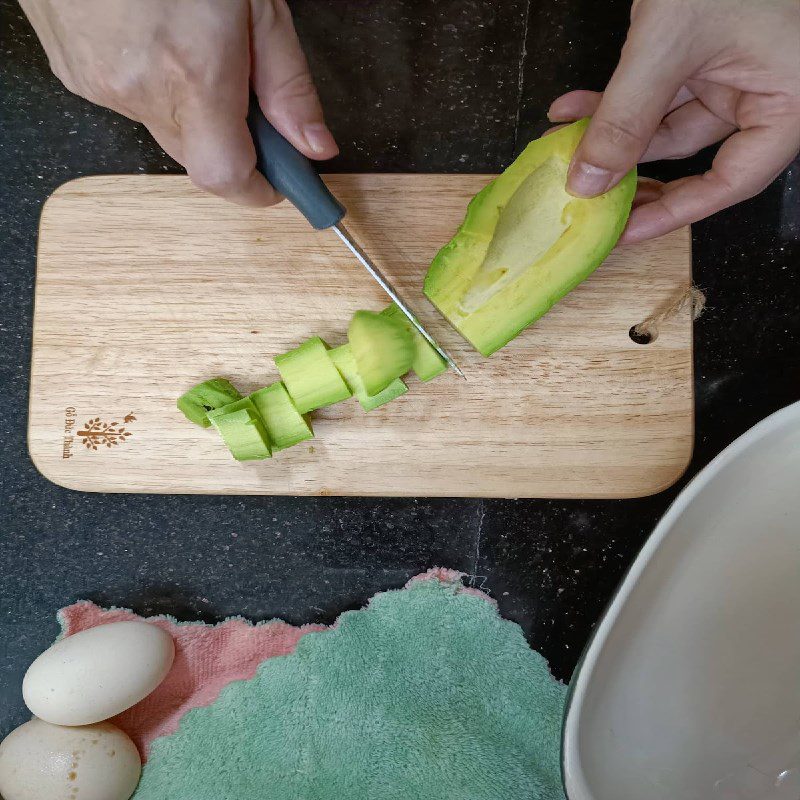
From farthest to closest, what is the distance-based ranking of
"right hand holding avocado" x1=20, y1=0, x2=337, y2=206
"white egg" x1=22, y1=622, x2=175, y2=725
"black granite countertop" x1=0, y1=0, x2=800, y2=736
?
"black granite countertop" x1=0, y1=0, x2=800, y2=736 < "white egg" x1=22, y1=622, x2=175, y2=725 < "right hand holding avocado" x1=20, y1=0, x2=337, y2=206

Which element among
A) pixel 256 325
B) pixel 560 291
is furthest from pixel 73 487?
pixel 560 291

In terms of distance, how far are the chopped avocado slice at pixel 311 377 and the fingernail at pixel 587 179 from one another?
1.19ft

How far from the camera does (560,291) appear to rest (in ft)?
2.87

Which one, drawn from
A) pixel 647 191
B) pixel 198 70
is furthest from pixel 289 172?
pixel 647 191

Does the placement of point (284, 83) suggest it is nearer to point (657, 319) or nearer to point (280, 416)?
point (280, 416)

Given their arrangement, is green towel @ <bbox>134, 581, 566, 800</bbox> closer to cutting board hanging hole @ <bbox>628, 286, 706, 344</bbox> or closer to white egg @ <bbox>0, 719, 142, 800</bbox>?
white egg @ <bbox>0, 719, 142, 800</bbox>

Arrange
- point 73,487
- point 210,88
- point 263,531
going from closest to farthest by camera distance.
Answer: point 210,88, point 73,487, point 263,531

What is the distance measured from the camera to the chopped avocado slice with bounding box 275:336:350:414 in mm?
921

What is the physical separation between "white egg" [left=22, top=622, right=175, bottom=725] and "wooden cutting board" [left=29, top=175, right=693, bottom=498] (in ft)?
0.68

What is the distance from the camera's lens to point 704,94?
92cm

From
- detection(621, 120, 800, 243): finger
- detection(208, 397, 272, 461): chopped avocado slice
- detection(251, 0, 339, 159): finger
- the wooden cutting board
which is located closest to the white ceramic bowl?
the wooden cutting board

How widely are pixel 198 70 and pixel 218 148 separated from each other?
0.08 metres

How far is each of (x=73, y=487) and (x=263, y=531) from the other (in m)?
0.27

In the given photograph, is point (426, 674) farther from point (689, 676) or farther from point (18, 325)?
point (18, 325)
